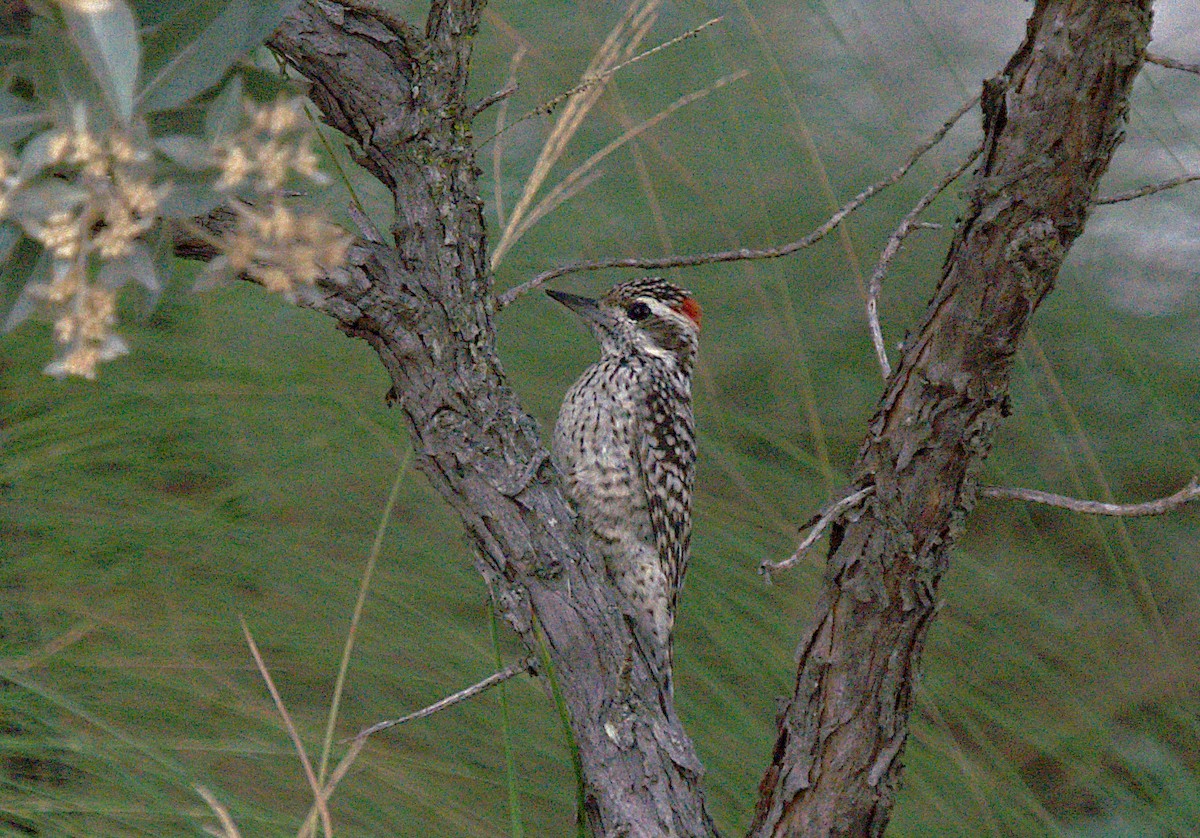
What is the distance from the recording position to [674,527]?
83.0 inches

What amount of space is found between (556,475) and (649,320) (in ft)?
3.28

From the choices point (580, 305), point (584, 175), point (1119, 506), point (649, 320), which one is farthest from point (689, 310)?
point (1119, 506)

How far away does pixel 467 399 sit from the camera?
126 centimetres

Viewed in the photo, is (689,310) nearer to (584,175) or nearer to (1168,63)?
(584,175)

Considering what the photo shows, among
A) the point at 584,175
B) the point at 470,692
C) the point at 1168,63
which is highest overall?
the point at 1168,63

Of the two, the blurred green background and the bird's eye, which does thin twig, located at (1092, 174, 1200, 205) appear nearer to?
the blurred green background

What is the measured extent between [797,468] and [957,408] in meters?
1.07

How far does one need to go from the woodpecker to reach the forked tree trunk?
2.60 feet

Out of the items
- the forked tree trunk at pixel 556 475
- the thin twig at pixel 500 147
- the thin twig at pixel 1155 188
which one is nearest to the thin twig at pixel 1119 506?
the forked tree trunk at pixel 556 475

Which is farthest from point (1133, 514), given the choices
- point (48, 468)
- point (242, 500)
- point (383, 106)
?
point (48, 468)

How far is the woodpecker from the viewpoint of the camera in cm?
213

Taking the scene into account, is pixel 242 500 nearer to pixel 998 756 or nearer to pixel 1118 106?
pixel 998 756

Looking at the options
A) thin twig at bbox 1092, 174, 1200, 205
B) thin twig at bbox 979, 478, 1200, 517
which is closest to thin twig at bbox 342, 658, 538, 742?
thin twig at bbox 979, 478, 1200, 517

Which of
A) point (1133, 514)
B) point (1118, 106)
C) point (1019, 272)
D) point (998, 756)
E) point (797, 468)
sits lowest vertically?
point (998, 756)
